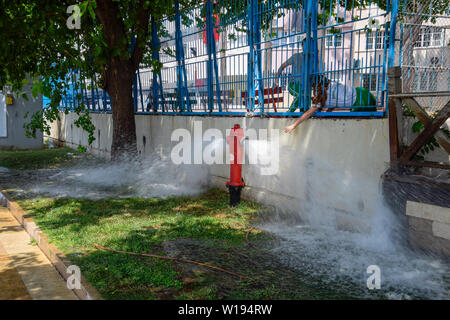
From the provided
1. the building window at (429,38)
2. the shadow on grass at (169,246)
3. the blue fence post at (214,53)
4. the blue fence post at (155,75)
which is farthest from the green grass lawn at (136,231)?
the blue fence post at (155,75)

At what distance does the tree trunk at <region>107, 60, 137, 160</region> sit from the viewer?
10188mm

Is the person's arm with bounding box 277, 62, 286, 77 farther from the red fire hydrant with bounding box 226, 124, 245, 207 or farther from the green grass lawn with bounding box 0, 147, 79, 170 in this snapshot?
the green grass lawn with bounding box 0, 147, 79, 170

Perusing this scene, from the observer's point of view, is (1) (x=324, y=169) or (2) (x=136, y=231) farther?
(1) (x=324, y=169)

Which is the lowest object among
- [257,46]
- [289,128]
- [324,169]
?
[324,169]

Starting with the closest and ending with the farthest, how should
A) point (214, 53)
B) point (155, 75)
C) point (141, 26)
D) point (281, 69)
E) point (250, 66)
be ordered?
point (281, 69), point (250, 66), point (214, 53), point (141, 26), point (155, 75)

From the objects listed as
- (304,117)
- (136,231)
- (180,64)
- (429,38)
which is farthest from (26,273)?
(180,64)

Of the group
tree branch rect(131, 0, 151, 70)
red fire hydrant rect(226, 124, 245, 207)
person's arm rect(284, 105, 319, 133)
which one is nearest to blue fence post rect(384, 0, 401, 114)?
person's arm rect(284, 105, 319, 133)

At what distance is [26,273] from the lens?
469 centimetres

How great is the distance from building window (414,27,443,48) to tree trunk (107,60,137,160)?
22.2 ft

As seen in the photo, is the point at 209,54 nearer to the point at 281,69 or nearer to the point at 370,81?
the point at 281,69

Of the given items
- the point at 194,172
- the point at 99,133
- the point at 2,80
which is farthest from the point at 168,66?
the point at 99,133
